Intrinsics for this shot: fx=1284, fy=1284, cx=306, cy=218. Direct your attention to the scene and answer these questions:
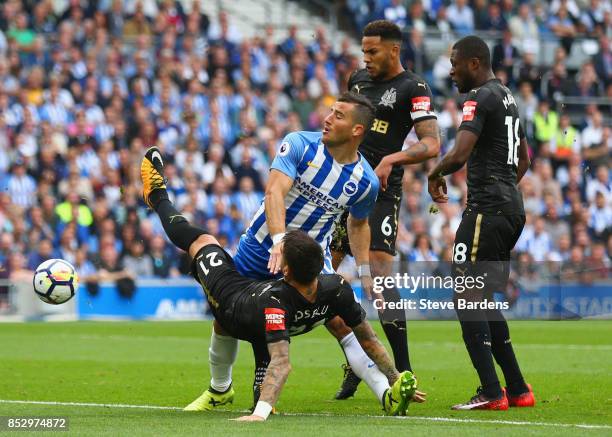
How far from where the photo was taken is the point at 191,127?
2252 centimetres

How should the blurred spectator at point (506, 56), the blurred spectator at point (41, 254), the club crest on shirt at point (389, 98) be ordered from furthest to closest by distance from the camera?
the blurred spectator at point (506, 56)
the blurred spectator at point (41, 254)
the club crest on shirt at point (389, 98)

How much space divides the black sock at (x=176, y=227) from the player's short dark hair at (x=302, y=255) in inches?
47.1

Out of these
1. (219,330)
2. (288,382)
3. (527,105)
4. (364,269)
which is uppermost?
(527,105)

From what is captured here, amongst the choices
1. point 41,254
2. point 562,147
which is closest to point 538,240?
point 562,147

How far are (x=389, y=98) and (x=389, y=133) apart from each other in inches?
11.3

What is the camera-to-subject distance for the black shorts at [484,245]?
29.8 feet

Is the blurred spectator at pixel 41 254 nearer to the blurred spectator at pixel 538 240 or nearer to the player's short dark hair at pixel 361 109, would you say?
the blurred spectator at pixel 538 240

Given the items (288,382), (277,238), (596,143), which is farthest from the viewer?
(596,143)

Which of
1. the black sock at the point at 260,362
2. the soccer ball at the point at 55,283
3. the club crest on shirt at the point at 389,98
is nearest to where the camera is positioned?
the black sock at the point at 260,362

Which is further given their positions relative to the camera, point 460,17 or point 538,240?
point 460,17

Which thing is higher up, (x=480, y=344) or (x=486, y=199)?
(x=486, y=199)

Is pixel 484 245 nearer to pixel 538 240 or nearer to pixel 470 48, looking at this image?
pixel 470 48

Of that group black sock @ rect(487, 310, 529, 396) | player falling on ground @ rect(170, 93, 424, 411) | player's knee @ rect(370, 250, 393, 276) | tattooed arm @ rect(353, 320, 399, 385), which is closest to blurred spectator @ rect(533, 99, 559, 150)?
player's knee @ rect(370, 250, 393, 276)

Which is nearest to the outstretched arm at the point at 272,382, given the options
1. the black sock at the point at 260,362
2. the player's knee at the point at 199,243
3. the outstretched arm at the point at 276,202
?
the outstretched arm at the point at 276,202
